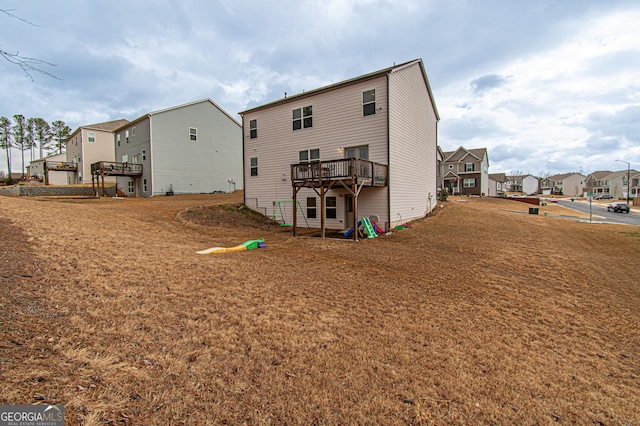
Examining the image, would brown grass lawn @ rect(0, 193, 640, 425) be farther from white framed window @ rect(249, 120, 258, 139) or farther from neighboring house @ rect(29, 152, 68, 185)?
neighboring house @ rect(29, 152, 68, 185)

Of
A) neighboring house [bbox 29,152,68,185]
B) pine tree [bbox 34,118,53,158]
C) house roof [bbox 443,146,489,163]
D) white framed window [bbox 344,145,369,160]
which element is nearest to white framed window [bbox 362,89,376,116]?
white framed window [bbox 344,145,369,160]

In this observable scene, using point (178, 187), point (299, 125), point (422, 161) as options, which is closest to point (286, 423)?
point (299, 125)

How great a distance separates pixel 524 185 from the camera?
97.8m

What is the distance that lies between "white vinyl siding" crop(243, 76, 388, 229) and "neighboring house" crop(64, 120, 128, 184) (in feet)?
81.8

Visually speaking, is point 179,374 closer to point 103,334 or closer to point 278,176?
point 103,334

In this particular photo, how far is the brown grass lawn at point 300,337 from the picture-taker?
2867mm

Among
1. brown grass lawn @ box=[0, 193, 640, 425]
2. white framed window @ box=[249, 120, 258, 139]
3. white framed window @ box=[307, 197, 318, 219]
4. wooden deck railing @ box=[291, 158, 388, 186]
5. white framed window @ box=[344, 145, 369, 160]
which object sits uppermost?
white framed window @ box=[249, 120, 258, 139]

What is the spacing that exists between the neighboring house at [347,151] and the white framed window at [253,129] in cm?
7

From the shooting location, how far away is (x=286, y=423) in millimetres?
2678

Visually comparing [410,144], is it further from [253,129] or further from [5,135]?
[5,135]

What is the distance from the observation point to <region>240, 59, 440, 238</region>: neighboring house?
15.2 metres

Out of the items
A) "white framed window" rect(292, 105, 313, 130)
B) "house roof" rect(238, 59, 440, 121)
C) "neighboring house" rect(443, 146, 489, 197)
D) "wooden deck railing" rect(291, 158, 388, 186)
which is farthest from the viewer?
"neighboring house" rect(443, 146, 489, 197)

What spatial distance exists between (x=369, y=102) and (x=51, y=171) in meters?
52.8

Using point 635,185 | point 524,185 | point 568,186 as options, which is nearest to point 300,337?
point 635,185
